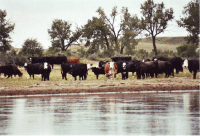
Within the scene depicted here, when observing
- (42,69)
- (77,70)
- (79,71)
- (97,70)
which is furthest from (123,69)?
(42,69)

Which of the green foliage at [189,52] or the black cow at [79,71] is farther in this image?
the green foliage at [189,52]

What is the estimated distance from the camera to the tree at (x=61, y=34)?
102 metres

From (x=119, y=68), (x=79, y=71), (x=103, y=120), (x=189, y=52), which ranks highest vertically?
(x=189, y=52)

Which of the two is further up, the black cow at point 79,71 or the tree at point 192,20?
the tree at point 192,20

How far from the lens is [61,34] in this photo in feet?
339

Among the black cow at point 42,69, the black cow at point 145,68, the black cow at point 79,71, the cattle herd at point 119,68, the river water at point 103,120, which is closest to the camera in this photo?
the river water at point 103,120

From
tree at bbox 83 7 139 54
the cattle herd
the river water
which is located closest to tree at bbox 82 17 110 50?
tree at bbox 83 7 139 54

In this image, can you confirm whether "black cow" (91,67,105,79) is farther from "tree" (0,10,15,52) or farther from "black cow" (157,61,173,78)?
"tree" (0,10,15,52)

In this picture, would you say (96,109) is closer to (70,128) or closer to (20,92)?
(70,128)

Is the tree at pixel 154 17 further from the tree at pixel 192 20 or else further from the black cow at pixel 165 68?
the black cow at pixel 165 68

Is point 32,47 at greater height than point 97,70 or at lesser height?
greater

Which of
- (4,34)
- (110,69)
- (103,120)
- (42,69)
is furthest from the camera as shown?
(4,34)

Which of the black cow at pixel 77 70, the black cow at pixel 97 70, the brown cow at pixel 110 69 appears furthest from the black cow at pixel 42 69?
the brown cow at pixel 110 69

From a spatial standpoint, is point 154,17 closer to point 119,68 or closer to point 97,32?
point 97,32
